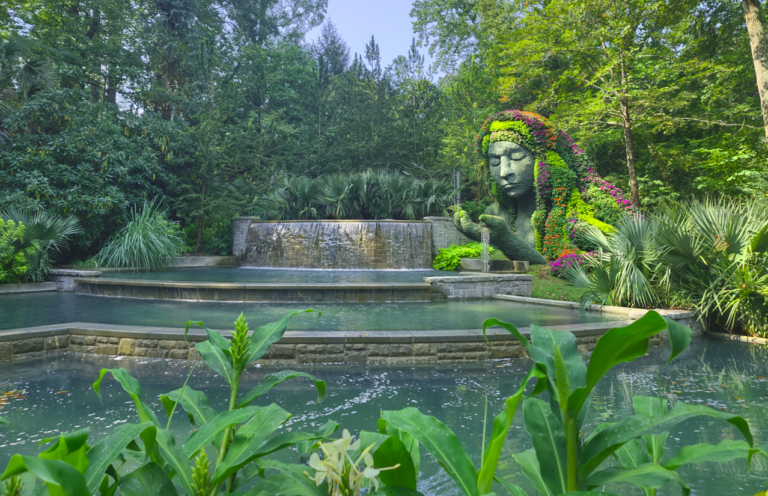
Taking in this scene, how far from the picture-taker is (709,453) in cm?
A: 91

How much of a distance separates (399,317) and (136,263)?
911 cm

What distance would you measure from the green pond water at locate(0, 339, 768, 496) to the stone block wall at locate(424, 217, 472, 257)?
9.11 m

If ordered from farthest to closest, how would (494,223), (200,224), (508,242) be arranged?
(200,224)
(508,242)
(494,223)

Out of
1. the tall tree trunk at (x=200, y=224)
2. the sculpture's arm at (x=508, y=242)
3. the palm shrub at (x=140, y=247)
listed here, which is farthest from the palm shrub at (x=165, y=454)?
the tall tree trunk at (x=200, y=224)

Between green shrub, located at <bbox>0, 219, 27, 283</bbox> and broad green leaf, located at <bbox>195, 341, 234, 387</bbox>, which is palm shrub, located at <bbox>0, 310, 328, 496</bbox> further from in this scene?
green shrub, located at <bbox>0, 219, 27, 283</bbox>

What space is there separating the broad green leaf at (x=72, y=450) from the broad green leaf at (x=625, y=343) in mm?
969

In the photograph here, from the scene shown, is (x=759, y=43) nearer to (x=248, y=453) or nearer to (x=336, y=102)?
(x=248, y=453)

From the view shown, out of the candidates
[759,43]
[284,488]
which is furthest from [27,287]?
[759,43]

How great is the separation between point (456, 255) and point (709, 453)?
11640 millimetres

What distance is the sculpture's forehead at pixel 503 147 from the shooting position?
12.3 m

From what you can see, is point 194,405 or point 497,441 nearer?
point 497,441

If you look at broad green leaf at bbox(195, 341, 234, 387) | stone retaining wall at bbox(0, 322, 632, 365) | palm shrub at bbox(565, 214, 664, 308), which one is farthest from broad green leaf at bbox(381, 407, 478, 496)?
palm shrub at bbox(565, 214, 664, 308)

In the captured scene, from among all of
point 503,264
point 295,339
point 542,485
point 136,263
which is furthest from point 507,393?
point 136,263

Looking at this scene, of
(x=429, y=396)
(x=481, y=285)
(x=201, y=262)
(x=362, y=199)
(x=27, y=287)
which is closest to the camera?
(x=429, y=396)
